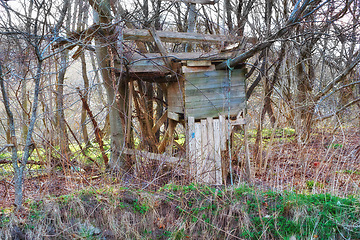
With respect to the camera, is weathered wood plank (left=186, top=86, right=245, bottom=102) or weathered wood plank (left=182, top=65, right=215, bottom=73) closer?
weathered wood plank (left=182, top=65, right=215, bottom=73)

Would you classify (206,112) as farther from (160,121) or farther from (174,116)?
(160,121)

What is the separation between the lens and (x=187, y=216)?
13.2ft

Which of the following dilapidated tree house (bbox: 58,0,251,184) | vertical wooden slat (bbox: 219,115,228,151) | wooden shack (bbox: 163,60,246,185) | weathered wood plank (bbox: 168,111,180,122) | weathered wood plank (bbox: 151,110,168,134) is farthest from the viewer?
weathered wood plank (bbox: 151,110,168,134)

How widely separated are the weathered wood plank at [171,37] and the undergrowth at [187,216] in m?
3.07

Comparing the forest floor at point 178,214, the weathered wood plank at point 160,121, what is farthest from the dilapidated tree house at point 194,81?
the forest floor at point 178,214

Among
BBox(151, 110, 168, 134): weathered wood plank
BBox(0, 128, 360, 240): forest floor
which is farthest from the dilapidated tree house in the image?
BBox(0, 128, 360, 240): forest floor

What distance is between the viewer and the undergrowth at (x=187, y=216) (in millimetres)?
3807

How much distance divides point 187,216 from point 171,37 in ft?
11.6

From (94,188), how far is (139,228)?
3.03ft

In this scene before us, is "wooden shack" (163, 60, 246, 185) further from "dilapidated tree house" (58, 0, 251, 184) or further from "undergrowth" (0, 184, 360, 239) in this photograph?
"undergrowth" (0, 184, 360, 239)

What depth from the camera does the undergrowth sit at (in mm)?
3807

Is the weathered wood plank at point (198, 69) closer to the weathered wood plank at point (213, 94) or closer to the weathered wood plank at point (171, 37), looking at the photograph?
the weathered wood plank at point (213, 94)

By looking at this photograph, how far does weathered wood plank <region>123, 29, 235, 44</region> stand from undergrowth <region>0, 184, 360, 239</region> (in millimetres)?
3067

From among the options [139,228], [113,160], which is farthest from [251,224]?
[113,160]
